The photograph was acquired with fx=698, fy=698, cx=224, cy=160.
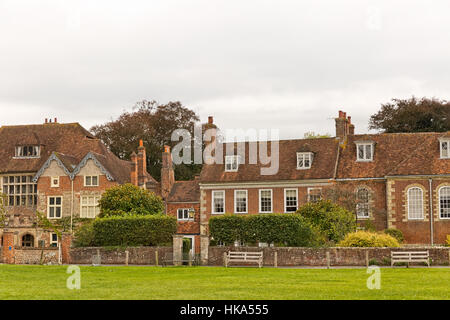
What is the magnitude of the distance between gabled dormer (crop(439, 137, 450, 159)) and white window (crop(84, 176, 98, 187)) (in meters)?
27.8

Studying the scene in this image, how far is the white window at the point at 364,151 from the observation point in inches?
2103

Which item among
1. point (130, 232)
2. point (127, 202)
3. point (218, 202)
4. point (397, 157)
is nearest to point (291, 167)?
point (218, 202)

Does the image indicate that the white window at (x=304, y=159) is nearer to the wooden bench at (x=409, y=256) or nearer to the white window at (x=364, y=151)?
the white window at (x=364, y=151)

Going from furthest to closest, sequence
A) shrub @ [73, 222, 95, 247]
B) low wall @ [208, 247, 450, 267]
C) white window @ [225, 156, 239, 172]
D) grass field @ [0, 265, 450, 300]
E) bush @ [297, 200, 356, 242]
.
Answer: white window @ [225, 156, 239, 172] < shrub @ [73, 222, 95, 247] < bush @ [297, 200, 356, 242] < low wall @ [208, 247, 450, 267] < grass field @ [0, 265, 450, 300]

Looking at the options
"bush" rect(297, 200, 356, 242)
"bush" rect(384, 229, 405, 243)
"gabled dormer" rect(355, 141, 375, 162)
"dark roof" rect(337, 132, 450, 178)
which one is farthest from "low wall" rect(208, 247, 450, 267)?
"gabled dormer" rect(355, 141, 375, 162)

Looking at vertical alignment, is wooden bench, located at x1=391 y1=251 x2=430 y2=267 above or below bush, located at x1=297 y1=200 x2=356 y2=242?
below

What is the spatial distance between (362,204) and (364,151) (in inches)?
184

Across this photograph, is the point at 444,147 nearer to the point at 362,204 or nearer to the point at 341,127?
the point at 362,204

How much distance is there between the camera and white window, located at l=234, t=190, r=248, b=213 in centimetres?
5491

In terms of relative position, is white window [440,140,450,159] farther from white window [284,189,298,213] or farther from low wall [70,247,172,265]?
low wall [70,247,172,265]

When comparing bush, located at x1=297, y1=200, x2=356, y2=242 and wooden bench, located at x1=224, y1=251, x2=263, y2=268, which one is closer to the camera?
wooden bench, located at x1=224, y1=251, x2=263, y2=268

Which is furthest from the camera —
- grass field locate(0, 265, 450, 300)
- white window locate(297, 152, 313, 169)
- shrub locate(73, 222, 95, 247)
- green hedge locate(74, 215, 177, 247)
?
white window locate(297, 152, 313, 169)
